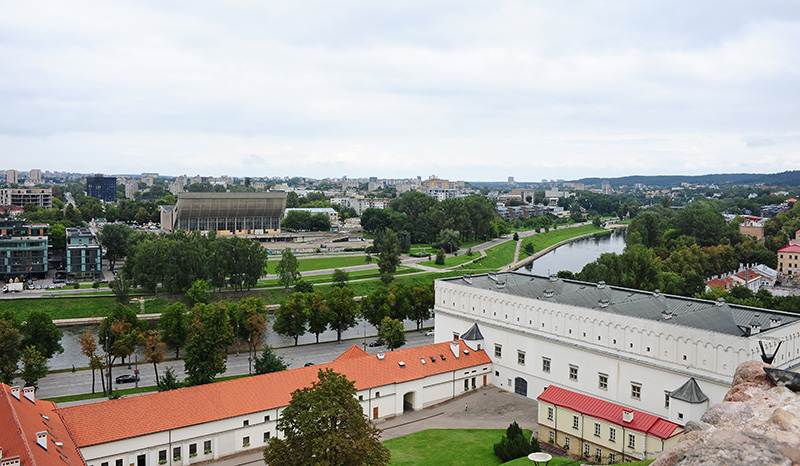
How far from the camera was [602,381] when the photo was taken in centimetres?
3284

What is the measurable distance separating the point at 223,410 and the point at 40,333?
68.4 feet

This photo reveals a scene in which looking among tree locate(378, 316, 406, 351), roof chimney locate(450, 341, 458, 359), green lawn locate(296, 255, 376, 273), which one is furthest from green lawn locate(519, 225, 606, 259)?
roof chimney locate(450, 341, 458, 359)

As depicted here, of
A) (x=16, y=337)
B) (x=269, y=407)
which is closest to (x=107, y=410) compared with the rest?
(x=269, y=407)

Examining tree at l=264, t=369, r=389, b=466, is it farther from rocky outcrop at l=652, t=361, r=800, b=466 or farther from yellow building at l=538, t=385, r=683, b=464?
rocky outcrop at l=652, t=361, r=800, b=466

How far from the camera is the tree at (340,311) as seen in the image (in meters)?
49.4

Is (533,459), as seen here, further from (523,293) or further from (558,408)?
(523,293)

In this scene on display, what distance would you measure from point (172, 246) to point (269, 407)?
129 feet

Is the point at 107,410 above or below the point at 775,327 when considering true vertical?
below

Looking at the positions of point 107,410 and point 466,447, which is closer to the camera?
point 107,410

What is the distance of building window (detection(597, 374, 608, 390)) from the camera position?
3266cm

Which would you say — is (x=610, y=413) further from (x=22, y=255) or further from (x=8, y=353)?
(x=22, y=255)

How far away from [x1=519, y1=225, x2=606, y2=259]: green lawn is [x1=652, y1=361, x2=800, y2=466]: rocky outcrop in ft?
310

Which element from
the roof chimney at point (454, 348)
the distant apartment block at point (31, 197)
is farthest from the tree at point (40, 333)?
the distant apartment block at point (31, 197)

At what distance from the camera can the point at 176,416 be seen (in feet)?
89.0
